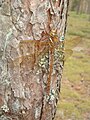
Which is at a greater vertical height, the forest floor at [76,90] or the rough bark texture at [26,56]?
the rough bark texture at [26,56]

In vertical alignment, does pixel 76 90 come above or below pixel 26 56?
below

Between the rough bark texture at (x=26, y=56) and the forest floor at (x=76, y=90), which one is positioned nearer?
the rough bark texture at (x=26, y=56)

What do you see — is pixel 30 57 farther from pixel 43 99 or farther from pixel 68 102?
pixel 68 102

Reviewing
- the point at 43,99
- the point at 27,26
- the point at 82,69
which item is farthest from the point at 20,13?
the point at 82,69

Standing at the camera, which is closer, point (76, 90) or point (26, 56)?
point (26, 56)

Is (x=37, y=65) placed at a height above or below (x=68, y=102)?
above

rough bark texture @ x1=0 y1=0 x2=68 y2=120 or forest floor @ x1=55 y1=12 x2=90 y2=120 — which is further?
forest floor @ x1=55 y1=12 x2=90 y2=120

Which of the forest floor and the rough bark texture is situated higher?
the rough bark texture

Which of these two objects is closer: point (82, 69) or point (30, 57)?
point (30, 57)
